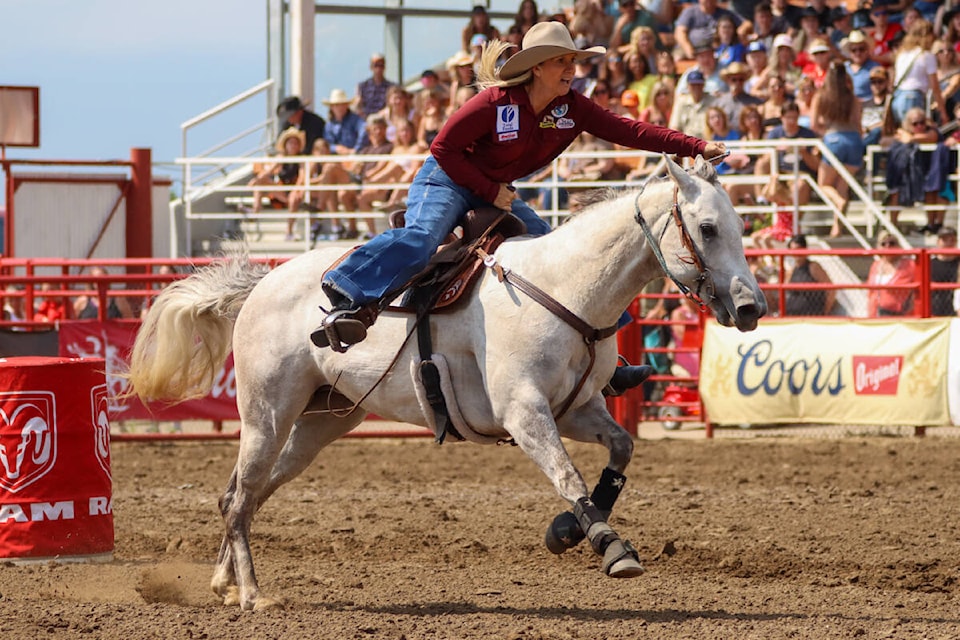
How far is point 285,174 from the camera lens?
1803cm

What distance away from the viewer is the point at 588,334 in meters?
5.75

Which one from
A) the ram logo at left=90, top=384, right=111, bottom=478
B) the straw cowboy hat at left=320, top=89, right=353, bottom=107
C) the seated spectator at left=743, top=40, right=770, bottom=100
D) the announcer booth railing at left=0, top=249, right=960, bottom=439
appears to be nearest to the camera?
the ram logo at left=90, top=384, right=111, bottom=478

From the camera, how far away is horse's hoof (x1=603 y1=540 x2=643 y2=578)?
17.0ft

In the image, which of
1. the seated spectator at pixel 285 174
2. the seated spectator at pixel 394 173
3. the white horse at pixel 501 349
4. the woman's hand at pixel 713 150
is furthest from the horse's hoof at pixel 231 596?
the seated spectator at pixel 285 174

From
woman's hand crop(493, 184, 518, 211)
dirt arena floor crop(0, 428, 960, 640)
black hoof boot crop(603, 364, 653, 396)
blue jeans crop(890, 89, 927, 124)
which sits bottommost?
dirt arena floor crop(0, 428, 960, 640)

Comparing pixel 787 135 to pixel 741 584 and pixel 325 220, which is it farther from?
pixel 741 584

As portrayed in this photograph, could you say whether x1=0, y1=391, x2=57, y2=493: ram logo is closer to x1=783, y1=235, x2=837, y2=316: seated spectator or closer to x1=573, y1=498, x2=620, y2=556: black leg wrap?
x1=573, y1=498, x2=620, y2=556: black leg wrap

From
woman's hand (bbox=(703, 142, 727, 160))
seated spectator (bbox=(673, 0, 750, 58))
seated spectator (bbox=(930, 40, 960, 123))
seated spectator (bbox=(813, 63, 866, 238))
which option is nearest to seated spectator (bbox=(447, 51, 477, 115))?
seated spectator (bbox=(673, 0, 750, 58))

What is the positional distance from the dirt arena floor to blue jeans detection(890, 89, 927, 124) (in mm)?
4348

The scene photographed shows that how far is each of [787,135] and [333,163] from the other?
565 centimetres

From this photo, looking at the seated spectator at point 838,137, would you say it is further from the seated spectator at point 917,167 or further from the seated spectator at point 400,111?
the seated spectator at point 400,111

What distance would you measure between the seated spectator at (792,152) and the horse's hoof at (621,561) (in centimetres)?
985

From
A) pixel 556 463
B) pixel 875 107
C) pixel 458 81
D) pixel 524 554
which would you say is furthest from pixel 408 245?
pixel 458 81

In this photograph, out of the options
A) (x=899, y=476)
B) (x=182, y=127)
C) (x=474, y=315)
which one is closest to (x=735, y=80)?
(x=899, y=476)
